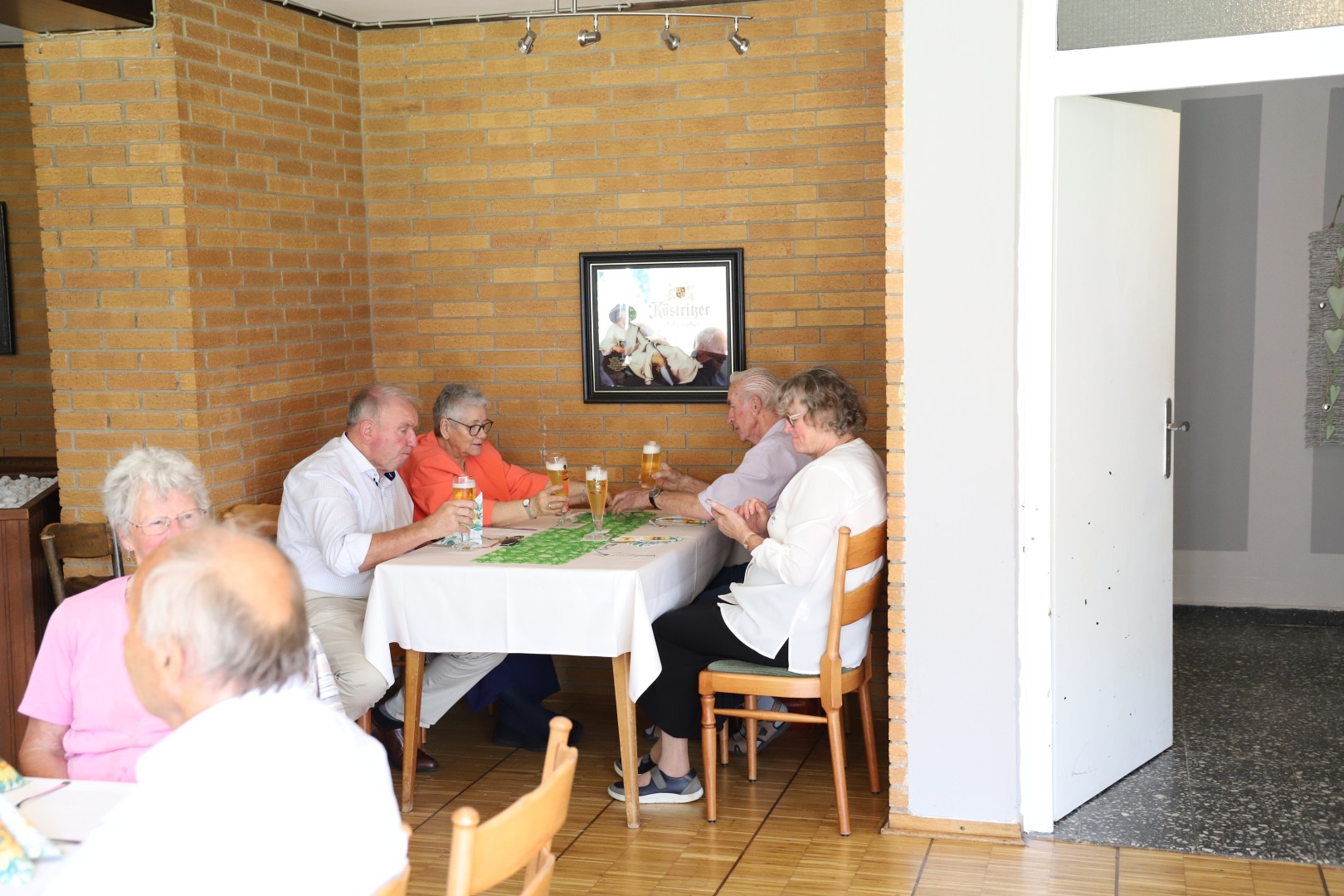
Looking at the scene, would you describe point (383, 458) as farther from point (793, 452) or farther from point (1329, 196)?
point (1329, 196)

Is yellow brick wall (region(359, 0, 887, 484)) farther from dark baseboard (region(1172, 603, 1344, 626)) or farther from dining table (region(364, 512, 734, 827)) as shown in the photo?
dark baseboard (region(1172, 603, 1344, 626))

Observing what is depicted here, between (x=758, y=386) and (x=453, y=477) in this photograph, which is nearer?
(x=758, y=386)

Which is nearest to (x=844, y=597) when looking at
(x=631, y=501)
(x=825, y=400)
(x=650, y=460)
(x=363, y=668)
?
(x=825, y=400)

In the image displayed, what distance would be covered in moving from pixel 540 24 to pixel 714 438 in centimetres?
180

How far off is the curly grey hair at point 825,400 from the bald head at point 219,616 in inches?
99.6

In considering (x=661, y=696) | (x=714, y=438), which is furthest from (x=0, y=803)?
(x=714, y=438)

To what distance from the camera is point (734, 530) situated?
408 centimetres

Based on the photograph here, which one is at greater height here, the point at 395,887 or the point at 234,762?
the point at 234,762

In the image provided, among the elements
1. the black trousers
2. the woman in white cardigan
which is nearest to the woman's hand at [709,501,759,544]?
the woman in white cardigan

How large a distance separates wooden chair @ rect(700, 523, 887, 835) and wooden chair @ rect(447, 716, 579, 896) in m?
1.83

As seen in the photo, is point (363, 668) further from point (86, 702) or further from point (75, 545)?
point (86, 702)

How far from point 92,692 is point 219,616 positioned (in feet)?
3.97

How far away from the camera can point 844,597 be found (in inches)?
148

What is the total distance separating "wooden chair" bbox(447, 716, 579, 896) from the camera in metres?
1.62
